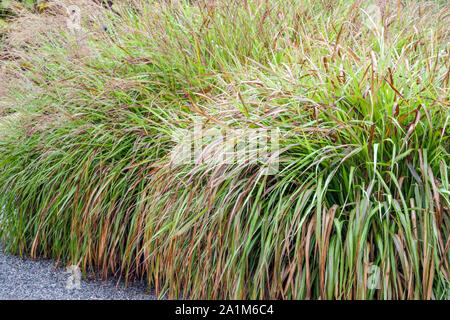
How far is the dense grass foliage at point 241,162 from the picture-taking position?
6.84 ft

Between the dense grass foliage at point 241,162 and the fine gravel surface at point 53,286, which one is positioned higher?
the dense grass foliage at point 241,162

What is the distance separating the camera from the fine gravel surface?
2.91 m

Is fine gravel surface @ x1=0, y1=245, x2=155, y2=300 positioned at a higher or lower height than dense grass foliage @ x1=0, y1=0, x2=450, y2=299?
lower

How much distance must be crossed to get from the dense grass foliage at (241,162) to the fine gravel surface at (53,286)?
0.12 m

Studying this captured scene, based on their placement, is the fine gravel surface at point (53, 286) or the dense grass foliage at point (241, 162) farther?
the fine gravel surface at point (53, 286)

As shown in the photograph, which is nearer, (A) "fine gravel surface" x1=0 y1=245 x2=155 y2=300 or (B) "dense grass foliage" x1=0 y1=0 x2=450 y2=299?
(B) "dense grass foliage" x1=0 y1=0 x2=450 y2=299

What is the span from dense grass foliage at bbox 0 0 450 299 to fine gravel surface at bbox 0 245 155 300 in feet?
0.41

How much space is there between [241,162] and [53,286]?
1.64 meters

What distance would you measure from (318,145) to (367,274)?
67 centimetres

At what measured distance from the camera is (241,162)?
228 centimetres

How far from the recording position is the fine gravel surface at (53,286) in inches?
115
